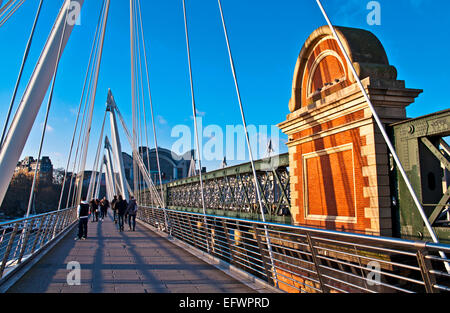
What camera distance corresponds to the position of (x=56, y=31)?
7926mm

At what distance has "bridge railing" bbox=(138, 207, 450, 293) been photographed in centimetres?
313

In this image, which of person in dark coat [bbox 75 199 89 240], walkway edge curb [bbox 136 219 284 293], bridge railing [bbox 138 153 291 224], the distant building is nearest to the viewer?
walkway edge curb [bbox 136 219 284 293]

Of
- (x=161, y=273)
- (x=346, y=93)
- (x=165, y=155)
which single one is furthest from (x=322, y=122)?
(x=165, y=155)

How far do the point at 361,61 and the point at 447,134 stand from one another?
2609 mm

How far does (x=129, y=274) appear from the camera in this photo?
6.14 metres

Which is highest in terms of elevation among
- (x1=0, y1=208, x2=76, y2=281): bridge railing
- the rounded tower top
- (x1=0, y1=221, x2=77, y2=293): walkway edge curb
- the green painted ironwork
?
the rounded tower top

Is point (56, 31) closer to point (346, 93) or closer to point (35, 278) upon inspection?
point (35, 278)

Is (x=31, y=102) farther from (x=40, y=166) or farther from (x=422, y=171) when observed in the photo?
(x=40, y=166)

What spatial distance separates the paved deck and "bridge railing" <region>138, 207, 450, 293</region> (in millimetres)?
607

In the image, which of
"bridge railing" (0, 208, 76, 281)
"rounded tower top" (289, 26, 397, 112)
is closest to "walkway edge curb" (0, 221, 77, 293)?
"bridge railing" (0, 208, 76, 281)

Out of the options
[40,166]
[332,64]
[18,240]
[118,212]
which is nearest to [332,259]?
[18,240]

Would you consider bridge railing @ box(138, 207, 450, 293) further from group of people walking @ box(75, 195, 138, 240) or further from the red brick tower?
group of people walking @ box(75, 195, 138, 240)

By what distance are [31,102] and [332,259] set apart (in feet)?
20.7

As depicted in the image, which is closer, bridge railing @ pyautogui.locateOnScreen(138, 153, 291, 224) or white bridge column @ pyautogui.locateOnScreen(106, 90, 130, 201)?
bridge railing @ pyautogui.locateOnScreen(138, 153, 291, 224)
